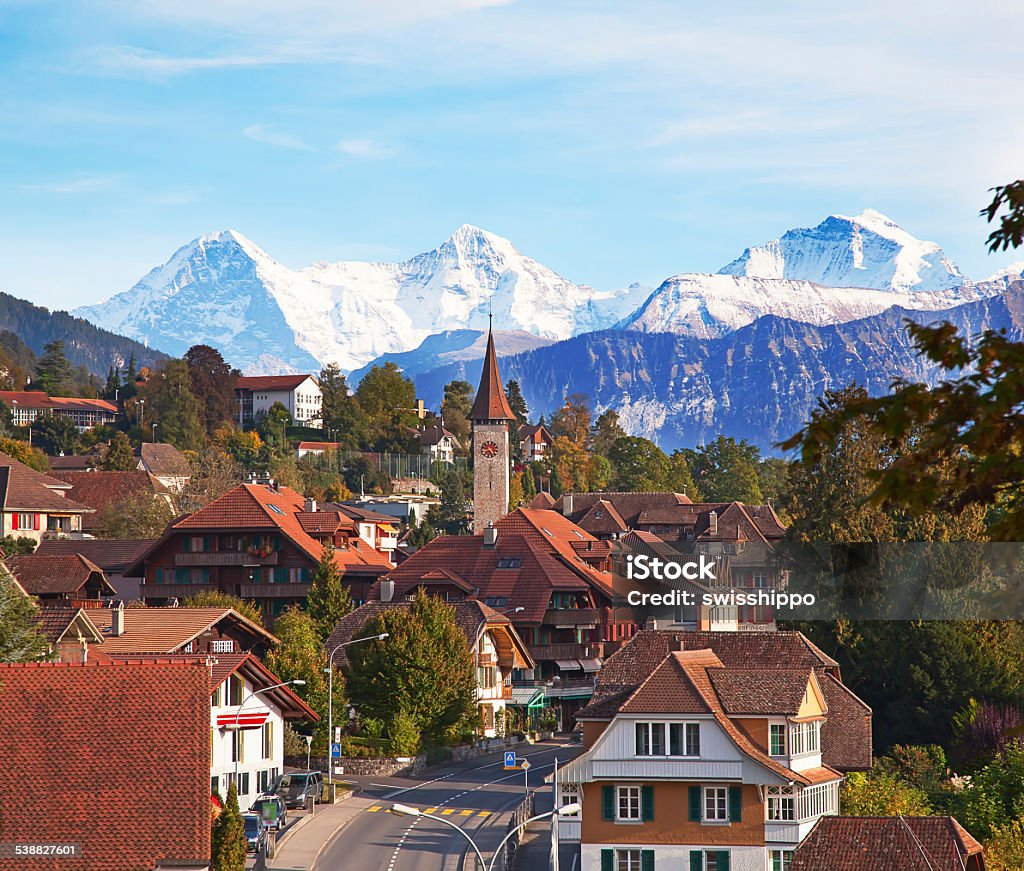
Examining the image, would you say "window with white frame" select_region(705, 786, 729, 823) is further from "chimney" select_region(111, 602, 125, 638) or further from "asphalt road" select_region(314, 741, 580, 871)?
"chimney" select_region(111, 602, 125, 638)

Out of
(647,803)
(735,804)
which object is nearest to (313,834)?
(647,803)

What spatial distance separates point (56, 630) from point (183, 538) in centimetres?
5078

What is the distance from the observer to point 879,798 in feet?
211

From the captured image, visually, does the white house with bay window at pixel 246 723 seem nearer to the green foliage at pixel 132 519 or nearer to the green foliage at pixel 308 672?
the green foliage at pixel 308 672

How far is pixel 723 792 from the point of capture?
196ft

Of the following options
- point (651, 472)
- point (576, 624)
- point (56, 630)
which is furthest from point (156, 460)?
point (56, 630)

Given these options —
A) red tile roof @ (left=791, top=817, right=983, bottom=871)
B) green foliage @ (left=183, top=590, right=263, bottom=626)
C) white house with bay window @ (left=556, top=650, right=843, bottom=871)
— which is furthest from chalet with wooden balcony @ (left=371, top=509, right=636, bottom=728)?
red tile roof @ (left=791, top=817, right=983, bottom=871)

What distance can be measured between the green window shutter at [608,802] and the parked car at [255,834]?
39.7 feet

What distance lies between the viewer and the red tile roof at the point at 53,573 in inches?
3383

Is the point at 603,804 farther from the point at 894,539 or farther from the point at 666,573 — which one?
the point at 666,573

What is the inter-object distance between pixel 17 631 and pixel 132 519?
87160 mm

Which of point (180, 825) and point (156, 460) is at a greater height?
point (156, 460)

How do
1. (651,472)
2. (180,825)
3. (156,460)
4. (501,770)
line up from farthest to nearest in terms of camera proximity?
(651,472), (156,460), (501,770), (180,825)

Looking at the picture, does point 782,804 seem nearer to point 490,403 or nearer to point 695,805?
point 695,805
